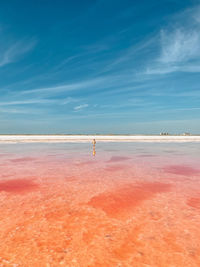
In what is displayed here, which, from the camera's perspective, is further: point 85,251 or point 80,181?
point 80,181

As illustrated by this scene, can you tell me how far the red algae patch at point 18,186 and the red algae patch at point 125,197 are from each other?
9.69 feet

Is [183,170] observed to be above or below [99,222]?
above

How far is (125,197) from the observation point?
22.8ft

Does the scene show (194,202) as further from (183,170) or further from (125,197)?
(183,170)

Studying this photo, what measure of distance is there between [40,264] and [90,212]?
2387 millimetres

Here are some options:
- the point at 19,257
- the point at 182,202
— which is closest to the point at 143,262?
the point at 19,257

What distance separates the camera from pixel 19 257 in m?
3.64

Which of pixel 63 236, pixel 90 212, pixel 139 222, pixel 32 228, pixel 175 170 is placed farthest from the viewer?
pixel 175 170

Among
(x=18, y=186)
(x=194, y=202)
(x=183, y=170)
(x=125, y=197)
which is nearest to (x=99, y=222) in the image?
(x=125, y=197)

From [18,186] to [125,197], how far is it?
15.2 feet

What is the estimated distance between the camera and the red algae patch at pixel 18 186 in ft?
25.5

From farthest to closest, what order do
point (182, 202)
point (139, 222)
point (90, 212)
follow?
point (182, 202) → point (90, 212) → point (139, 222)

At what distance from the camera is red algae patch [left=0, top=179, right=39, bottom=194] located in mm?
7785

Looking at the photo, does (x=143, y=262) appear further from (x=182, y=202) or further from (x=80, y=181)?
(x=80, y=181)
